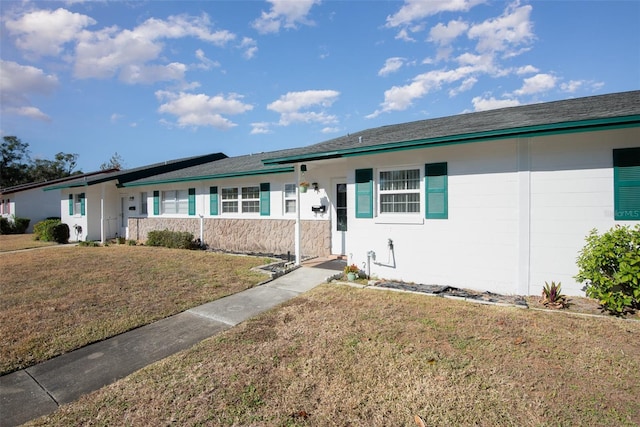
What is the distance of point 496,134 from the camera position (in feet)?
18.5

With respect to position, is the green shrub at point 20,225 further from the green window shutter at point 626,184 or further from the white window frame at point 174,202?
the green window shutter at point 626,184

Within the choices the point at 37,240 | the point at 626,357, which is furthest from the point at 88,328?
the point at 37,240

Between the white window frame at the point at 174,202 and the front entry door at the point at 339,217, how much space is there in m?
7.94

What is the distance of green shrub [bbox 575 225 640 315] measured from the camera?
4660 mm

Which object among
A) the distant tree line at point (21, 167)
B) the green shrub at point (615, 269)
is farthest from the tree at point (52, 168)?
the green shrub at point (615, 269)

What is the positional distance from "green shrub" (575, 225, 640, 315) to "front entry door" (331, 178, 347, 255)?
5.99 meters

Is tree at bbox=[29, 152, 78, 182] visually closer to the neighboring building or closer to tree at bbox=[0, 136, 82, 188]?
tree at bbox=[0, 136, 82, 188]

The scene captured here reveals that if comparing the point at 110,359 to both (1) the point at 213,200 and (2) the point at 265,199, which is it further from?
(1) the point at 213,200

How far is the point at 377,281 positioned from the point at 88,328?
17.8ft

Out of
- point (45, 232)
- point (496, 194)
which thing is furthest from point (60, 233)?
point (496, 194)

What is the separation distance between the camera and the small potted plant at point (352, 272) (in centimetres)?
712

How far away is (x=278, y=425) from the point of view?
2.56 meters

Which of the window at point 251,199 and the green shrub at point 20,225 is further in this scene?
the green shrub at point 20,225

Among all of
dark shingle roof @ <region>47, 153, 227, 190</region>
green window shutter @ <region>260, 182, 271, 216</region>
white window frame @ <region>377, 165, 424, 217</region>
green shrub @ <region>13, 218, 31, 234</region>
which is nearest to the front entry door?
white window frame @ <region>377, 165, 424, 217</region>
